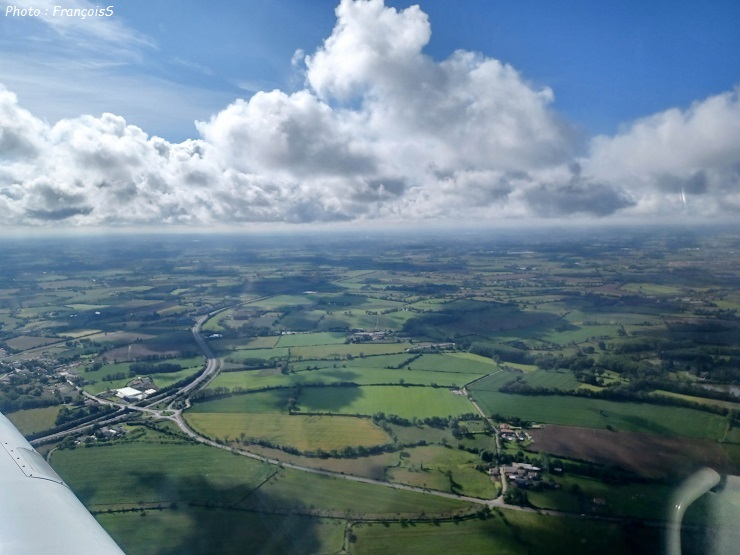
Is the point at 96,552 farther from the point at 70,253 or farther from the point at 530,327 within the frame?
the point at 70,253

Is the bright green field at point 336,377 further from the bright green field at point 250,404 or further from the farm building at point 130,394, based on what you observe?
the farm building at point 130,394

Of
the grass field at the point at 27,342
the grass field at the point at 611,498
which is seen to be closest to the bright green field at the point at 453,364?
the grass field at the point at 611,498

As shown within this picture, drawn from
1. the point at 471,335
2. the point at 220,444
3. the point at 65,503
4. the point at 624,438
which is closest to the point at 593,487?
the point at 624,438

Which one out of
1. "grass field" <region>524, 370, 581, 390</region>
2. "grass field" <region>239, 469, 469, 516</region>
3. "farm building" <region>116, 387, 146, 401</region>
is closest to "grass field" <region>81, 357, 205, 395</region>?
"farm building" <region>116, 387, 146, 401</region>

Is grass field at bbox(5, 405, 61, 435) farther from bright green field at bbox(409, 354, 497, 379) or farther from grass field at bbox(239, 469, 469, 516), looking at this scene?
bright green field at bbox(409, 354, 497, 379)

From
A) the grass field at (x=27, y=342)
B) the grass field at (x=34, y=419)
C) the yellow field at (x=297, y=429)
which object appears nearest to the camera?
the yellow field at (x=297, y=429)

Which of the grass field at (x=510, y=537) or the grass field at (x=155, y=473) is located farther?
the grass field at (x=155, y=473)
